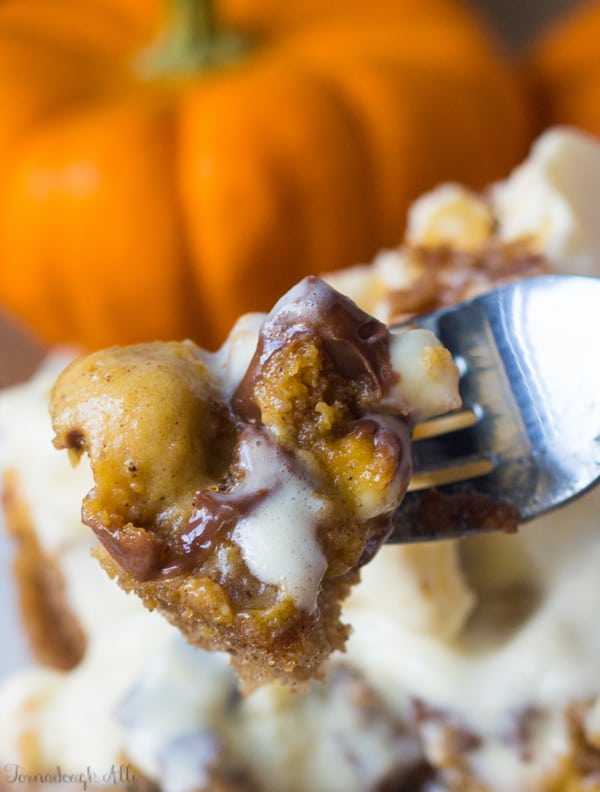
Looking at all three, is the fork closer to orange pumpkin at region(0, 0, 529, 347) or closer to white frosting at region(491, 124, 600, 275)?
white frosting at region(491, 124, 600, 275)

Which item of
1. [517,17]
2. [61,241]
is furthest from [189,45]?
[517,17]

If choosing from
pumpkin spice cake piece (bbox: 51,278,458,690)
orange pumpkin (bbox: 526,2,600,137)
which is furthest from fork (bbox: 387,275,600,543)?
orange pumpkin (bbox: 526,2,600,137)

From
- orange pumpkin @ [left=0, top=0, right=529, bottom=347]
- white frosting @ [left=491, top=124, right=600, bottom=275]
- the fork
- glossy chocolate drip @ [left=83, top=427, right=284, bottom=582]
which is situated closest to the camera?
glossy chocolate drip @ [left=83, top=427, right=284, bottom=582]

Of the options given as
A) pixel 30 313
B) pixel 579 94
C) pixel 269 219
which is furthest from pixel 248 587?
pixel 579 94

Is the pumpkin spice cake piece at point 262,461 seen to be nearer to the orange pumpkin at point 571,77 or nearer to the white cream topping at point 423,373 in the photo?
the white cream topping at point 423,373

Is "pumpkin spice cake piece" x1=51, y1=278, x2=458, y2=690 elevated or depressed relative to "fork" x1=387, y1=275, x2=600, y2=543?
elevated

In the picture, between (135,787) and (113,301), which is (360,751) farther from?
(113,301)

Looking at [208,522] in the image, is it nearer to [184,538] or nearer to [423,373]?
[184,538]
